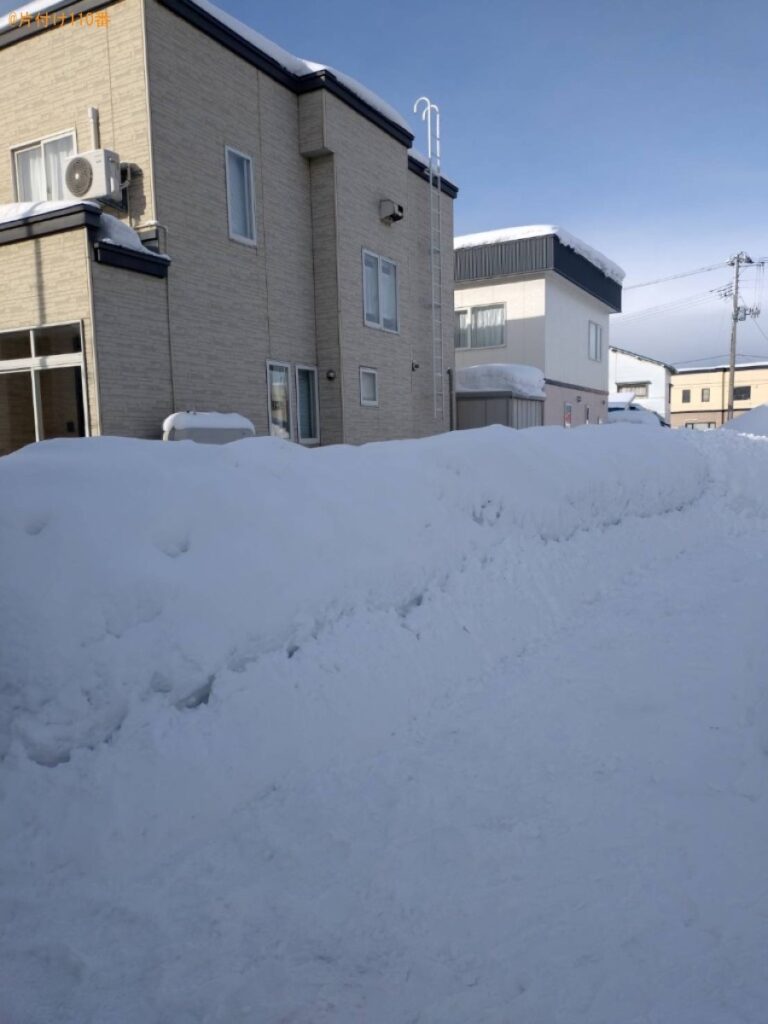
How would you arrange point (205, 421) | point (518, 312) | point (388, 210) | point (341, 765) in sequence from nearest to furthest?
point (341, 765), point (205, 421), point (388, 210), point (518, 312)

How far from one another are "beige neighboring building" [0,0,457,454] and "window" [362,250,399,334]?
65mm

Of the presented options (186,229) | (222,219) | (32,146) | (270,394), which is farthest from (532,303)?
(32,146)

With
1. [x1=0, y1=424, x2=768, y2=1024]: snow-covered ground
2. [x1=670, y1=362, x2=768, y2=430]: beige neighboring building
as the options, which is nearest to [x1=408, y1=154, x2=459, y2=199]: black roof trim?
[x1=0, y1=424, x2=768, y2=1024]: snow-covered ground

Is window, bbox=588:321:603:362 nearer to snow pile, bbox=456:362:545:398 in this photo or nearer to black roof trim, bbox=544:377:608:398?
black roof trim, bbox=544:377:608:398

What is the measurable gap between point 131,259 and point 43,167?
3.75 m

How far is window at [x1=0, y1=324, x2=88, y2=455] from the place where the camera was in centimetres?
914

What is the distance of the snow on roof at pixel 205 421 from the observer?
925 centimetres

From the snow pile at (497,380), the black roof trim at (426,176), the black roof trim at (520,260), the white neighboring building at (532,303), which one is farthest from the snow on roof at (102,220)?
the black roof trim at (520,260)

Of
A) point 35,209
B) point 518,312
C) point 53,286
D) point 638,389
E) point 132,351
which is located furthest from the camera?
point 638,389

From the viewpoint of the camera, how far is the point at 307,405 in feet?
43.0

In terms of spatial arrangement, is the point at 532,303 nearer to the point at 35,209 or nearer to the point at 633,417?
the point at 633,417

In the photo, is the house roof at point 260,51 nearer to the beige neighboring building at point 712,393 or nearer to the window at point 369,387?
the window at point 369,387

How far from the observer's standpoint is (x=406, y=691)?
13.2ft

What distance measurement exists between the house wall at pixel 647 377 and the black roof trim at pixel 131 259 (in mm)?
38735
